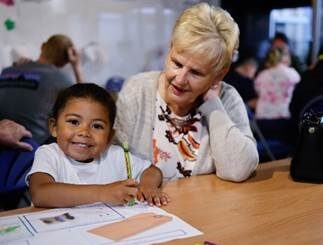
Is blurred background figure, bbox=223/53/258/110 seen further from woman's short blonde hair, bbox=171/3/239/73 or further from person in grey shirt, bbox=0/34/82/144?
woman's short blonde hair, bbox=171/3/239/73

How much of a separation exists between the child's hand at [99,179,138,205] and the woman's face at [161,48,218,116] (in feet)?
1.44

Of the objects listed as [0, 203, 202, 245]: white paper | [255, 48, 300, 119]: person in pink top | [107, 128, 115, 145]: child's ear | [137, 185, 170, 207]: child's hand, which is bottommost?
[255, 48, 300, 119]: person in pink top

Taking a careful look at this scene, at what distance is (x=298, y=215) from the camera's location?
3.66 ft

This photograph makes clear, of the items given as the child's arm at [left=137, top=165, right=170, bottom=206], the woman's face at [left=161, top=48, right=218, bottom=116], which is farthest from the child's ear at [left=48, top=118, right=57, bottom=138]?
the woman's face at [left=161, top=48, right=218, bottom=116]

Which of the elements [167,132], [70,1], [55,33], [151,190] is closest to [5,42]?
[55,33]

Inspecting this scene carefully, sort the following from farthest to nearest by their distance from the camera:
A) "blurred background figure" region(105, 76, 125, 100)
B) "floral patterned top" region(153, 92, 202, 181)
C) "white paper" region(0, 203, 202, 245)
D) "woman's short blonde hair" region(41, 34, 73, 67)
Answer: "blurred background figure" region(105, 76, 125, 100)
"woman's short blonde hair" region(41, 34, 73, 67)
"floral patterned top" region(153, 92, 202, 181)
"white paper" region(0, 203, 202, 245)

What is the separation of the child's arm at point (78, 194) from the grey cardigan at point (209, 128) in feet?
1.24

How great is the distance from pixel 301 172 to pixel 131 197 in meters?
0.57

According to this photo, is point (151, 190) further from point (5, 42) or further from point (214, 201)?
point (5, 42)

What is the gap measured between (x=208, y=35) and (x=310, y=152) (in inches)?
18.7

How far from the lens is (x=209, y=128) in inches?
61.1

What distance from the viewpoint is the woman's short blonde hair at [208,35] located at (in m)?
1.41

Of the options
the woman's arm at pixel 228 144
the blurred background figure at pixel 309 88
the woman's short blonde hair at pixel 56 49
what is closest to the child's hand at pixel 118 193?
the woman's arm at pixel 228 144

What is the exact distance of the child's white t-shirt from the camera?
4.12 ft
